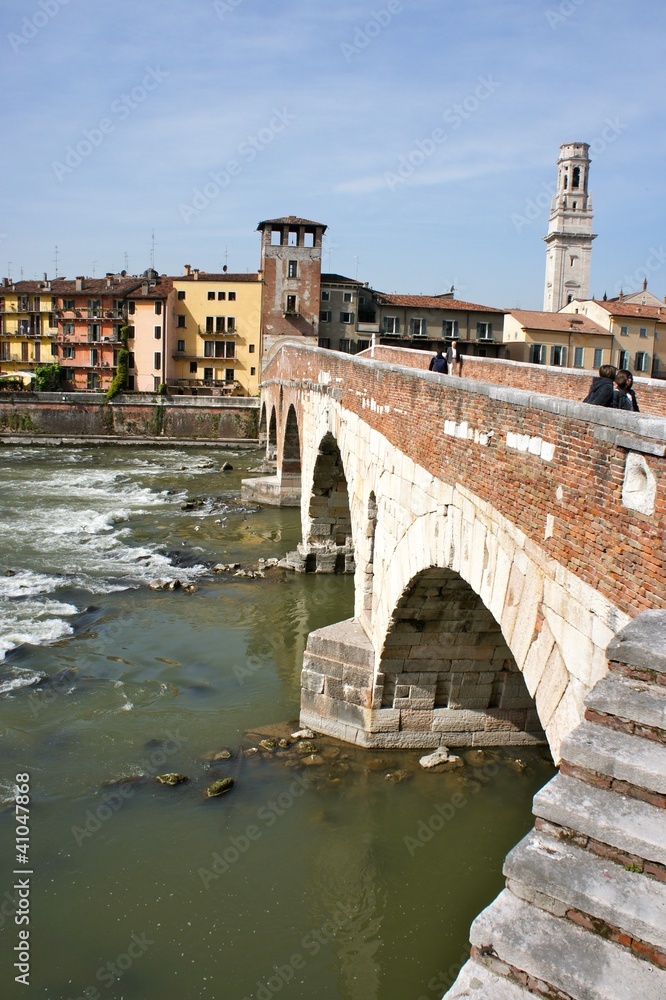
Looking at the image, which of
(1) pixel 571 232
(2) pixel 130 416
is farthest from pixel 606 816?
(1) pixel 571 232

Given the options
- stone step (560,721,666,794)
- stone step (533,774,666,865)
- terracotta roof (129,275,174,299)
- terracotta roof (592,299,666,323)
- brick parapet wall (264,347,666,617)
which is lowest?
stone step (533,774,666,865)

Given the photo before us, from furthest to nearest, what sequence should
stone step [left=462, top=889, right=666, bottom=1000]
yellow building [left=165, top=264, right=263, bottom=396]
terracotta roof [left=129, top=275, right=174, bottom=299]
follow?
1. yellow building [left=165, top=264, right=263, bottom=396]
2. terracotta roof [left=129, top=275, right=174, bottom=299]
3. stone step [left=462, top=889, right=666, bottom=1000]

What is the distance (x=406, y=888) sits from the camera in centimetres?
806

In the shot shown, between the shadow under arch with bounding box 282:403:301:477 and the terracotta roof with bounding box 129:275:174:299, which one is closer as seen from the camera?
the shadow under arch with bounding box 282:403:301:477

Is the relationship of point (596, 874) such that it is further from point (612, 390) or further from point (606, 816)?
point (612, 390)

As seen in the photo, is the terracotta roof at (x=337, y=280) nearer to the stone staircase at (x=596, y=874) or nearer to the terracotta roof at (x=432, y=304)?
the terracotta roof at (x=432, y=304)

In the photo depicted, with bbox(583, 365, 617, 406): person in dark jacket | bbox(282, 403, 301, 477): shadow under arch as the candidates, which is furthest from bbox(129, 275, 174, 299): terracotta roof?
bbox(583, 365, 617, 406): person in dark jacket

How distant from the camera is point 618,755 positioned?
3076mm

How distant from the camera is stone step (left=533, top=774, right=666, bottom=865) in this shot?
2884mm

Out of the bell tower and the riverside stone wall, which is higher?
the bell tower

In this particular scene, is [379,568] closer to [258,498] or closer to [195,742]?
[195,742]

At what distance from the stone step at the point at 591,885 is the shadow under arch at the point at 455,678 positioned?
6.52 meters

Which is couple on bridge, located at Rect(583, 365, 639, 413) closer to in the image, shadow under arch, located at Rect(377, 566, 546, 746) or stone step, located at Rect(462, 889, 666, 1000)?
shadow under arch, located at Rect(377, 566, 546, 746)

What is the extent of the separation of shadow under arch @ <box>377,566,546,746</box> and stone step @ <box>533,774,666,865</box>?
6468 mm
